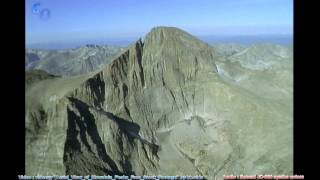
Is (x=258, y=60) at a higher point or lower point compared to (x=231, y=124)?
higher

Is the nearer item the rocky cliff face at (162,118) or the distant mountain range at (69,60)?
the distant mountain range at (69,60)

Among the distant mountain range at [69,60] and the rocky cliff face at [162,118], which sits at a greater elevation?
the distant mountain range at [69,60]

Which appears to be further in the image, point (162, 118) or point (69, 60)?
point (162, 118)

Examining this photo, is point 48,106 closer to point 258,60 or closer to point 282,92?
point 282,92

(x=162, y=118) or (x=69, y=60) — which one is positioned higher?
(x=69, y=60)

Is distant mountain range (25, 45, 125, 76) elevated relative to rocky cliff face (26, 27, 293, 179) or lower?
elevated
